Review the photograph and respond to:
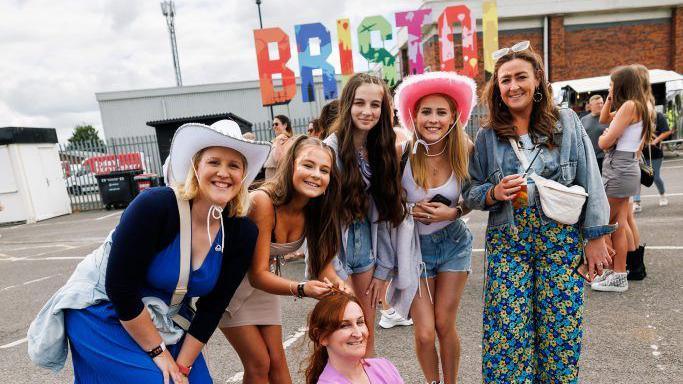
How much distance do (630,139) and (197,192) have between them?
3828 millimetres

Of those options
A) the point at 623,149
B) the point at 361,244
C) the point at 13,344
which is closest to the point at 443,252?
the point at 361,244

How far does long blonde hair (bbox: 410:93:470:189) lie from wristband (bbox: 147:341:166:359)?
1538 millimetres

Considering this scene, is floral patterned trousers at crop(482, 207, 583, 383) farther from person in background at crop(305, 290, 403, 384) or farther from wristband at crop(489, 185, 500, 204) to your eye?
person in background at crop(305, 290, 403, 384)

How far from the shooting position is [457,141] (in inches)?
96.6

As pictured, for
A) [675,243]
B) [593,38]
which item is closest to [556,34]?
[593,38]

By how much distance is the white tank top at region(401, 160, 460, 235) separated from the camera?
2459 millimetres

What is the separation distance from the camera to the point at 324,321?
194cm

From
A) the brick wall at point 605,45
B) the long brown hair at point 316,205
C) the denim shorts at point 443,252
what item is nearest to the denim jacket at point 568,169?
the denim shorts at point 443,252

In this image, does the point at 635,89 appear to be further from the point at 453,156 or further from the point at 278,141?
the point at 278,141

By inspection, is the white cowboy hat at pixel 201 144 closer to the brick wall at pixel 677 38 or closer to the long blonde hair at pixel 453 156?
the long blonde hair at pixel 453 156

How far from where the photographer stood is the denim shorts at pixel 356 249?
2.46 m

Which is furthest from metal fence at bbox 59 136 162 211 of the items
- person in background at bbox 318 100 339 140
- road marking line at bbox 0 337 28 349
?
person in background at bbox 318 100 339 140

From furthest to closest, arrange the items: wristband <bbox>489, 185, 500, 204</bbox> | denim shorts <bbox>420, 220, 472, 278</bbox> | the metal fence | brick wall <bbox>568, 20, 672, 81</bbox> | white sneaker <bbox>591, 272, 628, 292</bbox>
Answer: brick wall <bbox>568, 20, 672, 81</bbox> < the metal fence < white sneaker <bbox>591, 272, 628, 292</bbox> < denim shorts <bbox>420, 220, 472, 278</bbox> < wristband <bbox>489, 185, 500, 204</bbox>

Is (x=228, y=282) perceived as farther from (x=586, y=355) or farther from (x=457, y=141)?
(x=586, y=355)
